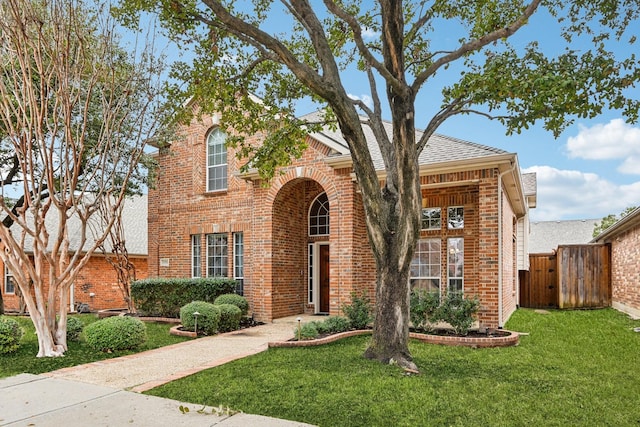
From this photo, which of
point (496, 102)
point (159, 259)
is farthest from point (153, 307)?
point (496, 102)

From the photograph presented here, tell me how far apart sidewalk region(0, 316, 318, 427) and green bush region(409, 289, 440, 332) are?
3.28 m

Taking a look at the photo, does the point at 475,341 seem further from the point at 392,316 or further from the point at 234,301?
the point at 234,301

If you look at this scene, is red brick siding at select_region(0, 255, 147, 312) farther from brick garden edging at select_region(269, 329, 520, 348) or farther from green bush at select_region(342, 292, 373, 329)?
brick garden edging at select_region(269, 329, 520, 348)

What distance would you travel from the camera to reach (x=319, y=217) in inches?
551

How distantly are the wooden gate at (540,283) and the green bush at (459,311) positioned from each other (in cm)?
993

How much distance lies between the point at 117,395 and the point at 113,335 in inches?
111

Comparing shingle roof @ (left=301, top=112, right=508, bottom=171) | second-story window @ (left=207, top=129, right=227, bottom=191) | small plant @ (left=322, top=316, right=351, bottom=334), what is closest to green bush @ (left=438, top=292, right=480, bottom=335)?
small plant @ (left=322, top=316, right=351, bottom=334)

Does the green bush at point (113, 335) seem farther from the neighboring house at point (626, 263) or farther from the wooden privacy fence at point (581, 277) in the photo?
the wooden privacy fence at point (581, 277)

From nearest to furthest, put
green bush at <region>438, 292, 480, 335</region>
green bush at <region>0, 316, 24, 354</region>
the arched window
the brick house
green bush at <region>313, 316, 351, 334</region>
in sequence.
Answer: green bush at <region>0, 316, 24, 354</region> → green bush at <region>438, 292, 480, 335</region> → green bush at <region>313, 316, 351, 334</region> → the brick house → the arched window

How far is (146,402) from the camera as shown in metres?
5.20

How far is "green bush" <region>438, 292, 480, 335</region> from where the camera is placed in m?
8.73

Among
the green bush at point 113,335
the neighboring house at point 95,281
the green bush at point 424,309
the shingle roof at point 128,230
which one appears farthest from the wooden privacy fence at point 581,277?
the shingle roof at point 128,230

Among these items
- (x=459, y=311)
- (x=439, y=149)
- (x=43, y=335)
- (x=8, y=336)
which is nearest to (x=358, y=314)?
(x=459, y=311)

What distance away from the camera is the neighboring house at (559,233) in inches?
1393
